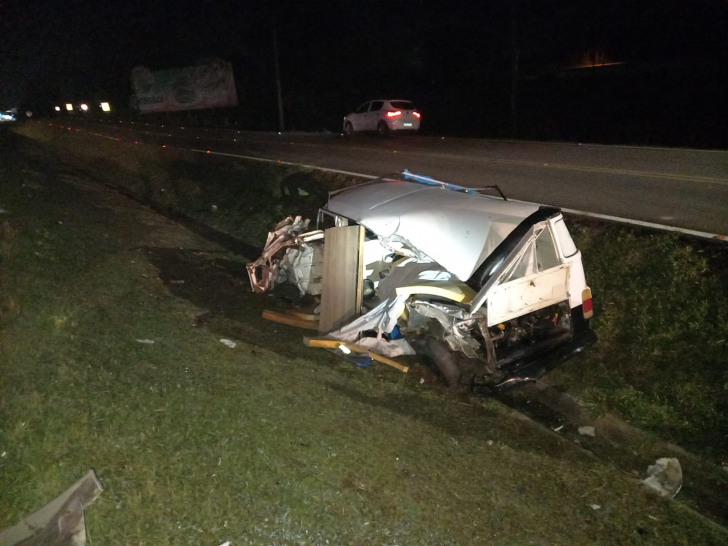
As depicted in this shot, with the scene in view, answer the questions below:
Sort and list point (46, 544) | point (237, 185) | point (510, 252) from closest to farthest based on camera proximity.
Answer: point (46, 544), point (510, 252), point (237, 185)

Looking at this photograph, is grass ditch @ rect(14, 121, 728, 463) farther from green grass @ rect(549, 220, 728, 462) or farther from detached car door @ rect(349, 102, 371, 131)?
detached car door @ rect(349, 102, 371, 131)

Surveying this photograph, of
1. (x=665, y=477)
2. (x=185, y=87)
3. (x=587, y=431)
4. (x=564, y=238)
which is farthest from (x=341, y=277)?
(x=185, y=87)

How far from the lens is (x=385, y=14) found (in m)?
33.7

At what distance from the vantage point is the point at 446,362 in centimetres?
525

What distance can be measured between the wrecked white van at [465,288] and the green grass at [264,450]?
0.47 m

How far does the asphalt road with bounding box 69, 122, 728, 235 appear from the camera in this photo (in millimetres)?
7871

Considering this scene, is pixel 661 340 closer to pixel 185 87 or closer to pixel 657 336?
pixel 657 336

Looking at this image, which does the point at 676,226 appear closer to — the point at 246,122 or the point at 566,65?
the point at 566,65

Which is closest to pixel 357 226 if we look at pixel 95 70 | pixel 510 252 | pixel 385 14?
pixel 510 252

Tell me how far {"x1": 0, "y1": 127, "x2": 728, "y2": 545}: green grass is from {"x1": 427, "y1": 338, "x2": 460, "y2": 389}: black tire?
172 mm

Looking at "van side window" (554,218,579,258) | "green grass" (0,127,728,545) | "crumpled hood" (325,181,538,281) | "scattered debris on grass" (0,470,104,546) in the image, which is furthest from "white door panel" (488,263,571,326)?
"scattered debris on grass" (0,470,104,546)

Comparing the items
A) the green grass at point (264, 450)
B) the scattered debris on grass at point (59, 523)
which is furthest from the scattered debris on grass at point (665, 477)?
the scattered debris on grass at point (59, 523)

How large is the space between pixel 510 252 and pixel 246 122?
102ft

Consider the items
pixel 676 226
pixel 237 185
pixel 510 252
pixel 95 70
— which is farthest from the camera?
pixel 95 70
